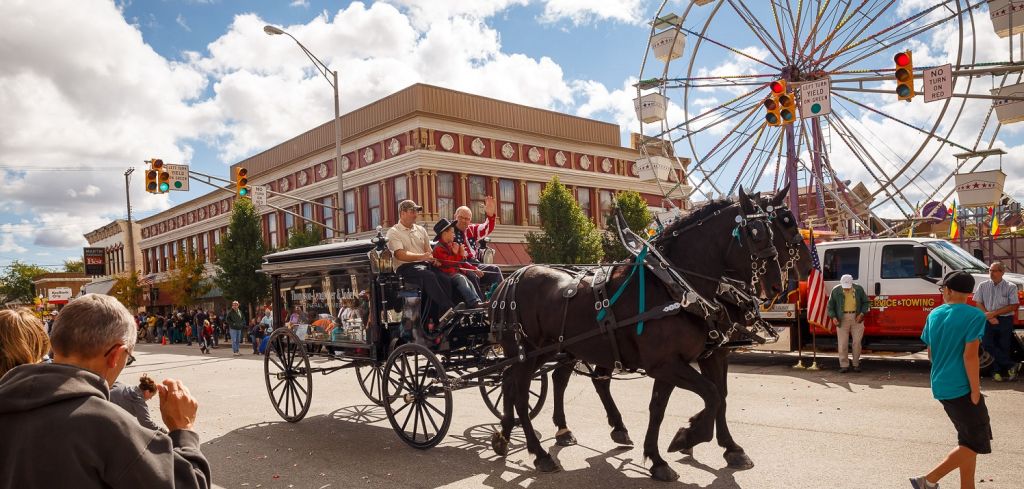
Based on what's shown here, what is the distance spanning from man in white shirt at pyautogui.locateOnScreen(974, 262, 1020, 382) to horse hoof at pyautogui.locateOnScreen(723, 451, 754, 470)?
5911mm

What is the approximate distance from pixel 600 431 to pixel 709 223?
2797 mm

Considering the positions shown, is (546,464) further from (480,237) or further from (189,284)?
(189,284)

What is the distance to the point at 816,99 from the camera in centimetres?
1488

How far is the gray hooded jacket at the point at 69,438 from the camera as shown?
1.99 m

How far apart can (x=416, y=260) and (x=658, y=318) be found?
9.49 ft

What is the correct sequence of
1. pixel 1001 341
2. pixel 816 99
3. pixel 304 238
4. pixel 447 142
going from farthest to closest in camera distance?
pixel 304 238
pixel 447 142
pixel 816 99
pixel 1001 341

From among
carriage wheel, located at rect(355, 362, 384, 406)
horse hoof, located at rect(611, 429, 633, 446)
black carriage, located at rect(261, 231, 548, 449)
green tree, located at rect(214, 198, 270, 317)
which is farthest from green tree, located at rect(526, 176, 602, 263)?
horse hoof, located at rect(611, 429, 633, 446)

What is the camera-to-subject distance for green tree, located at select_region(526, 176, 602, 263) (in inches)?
1078

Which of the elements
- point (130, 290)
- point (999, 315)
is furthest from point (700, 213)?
point (130, 290)

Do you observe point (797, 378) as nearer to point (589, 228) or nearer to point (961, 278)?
point (961, 278)

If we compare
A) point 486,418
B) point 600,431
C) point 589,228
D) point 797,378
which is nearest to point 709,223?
point 600,431

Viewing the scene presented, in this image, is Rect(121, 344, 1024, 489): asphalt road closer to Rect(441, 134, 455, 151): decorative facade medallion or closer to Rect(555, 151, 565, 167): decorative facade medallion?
Rect(441, 134, 455, 151): decorative facade medallion

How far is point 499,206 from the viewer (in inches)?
1261

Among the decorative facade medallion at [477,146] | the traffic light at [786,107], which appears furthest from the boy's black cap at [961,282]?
the decorative facade medallion at [477,146]
